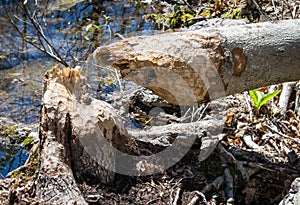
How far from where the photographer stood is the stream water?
4177mm

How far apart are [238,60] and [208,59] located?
21 centimetres

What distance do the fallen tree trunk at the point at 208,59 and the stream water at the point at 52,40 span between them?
1.44m

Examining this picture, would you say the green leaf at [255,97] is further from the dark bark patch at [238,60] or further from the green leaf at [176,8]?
the green leaf at [176,8]

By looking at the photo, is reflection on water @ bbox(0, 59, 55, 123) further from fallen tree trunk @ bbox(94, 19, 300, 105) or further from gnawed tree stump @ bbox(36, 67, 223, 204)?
fallen tree trunk @ bbox(94, 19, 300, 105)

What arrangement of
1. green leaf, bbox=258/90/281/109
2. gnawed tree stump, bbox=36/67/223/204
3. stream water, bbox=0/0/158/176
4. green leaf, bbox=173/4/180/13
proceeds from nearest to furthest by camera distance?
gnawed tree stump, bbox=36/67/223/204 < green leaf, bbox=258/90/281/109 < stream water, bbox=0/0/158/176 < green leaf, bbox=173/4/180/13

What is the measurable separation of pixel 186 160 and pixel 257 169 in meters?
0.41

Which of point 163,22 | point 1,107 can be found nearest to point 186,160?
point 1,107

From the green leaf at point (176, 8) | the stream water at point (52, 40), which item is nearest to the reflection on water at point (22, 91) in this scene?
the stream water at point (52, 40)

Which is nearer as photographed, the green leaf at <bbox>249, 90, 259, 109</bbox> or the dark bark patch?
the dark bark patch

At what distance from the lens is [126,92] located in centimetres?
374

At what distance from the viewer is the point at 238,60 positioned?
229 centimetres

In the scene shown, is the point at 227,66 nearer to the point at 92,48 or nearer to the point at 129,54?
the point at 129,54

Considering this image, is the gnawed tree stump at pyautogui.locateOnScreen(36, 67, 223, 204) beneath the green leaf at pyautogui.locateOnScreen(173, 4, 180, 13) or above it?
beneath

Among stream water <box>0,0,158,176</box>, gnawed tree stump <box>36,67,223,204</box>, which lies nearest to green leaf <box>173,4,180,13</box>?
stream water <box>0,0,158,176</box>
